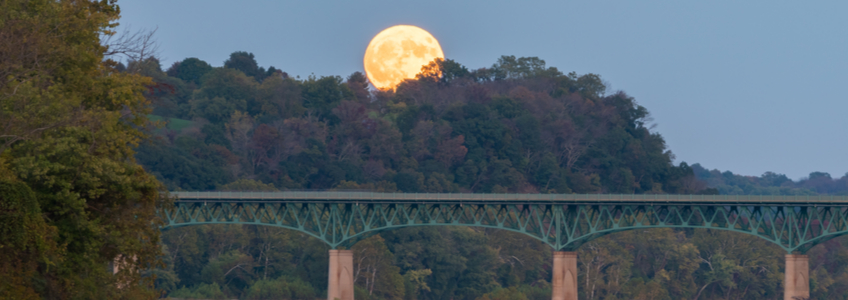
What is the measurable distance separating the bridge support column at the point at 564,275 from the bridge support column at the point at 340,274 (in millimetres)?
16527

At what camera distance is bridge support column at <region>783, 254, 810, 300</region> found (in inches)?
3191

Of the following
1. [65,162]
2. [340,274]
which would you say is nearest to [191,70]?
[340,274]

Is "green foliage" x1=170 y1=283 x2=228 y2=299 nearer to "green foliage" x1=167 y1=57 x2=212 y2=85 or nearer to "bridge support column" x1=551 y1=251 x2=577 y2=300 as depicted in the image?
"bridge support column" x1=551 y1=251 x2=577 y2=300

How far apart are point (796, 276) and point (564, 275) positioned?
1754cm

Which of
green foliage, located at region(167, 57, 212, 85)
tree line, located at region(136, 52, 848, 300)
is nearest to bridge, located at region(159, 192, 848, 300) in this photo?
Result: tree line, located at region(136, 52, 848, 300)

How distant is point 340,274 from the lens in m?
86.0

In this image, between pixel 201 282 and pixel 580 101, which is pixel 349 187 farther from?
pixel 580 101

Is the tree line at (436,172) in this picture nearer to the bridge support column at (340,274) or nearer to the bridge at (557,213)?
the bridge support column at (340,274)

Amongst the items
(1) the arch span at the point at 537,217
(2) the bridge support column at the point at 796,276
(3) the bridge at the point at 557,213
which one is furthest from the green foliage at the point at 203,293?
(2) the bridge support column at the point at 796,276

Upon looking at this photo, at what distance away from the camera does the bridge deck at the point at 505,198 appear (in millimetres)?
79688

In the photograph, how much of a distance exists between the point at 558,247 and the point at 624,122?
285ft

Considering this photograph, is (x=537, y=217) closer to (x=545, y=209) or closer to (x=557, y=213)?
(x=545, y=209)

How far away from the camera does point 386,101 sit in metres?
172

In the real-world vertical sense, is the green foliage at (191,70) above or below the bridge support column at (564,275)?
above
